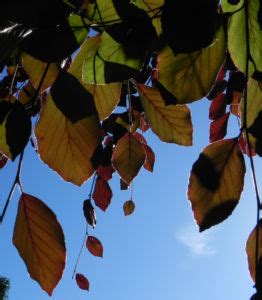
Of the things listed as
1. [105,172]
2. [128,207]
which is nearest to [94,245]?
[128,207]

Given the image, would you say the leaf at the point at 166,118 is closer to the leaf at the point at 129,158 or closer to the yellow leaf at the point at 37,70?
the leaf at the point at 129,158

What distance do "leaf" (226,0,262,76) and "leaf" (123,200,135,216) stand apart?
39.2 inches

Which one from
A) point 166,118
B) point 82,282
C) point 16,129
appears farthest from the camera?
point 82,282

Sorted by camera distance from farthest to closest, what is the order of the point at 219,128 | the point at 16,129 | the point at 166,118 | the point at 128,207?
the point at 128,207
the point at 219,128
the point at 166,118
the point at 16,129

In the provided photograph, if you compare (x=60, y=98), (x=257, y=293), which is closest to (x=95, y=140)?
(x=60, y=98)

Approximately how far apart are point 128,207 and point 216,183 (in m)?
1.00

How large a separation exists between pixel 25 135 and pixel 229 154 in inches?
9.0

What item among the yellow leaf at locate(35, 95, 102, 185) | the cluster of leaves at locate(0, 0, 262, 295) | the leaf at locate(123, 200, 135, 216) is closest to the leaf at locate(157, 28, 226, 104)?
the cluster of leaves at locate(0, 0, 262, 295)

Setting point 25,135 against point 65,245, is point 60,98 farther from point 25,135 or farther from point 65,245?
point 65,245

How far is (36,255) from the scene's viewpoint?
16.5 inches

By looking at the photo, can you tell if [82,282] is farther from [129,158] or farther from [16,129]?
[16,129]

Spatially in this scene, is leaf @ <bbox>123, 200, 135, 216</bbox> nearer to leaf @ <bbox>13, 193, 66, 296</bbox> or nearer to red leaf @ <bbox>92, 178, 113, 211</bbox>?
red leaf @ <bbox>92, 178, 113, 211</bbox>

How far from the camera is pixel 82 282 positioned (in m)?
1.84

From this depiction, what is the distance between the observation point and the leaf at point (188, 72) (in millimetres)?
456
